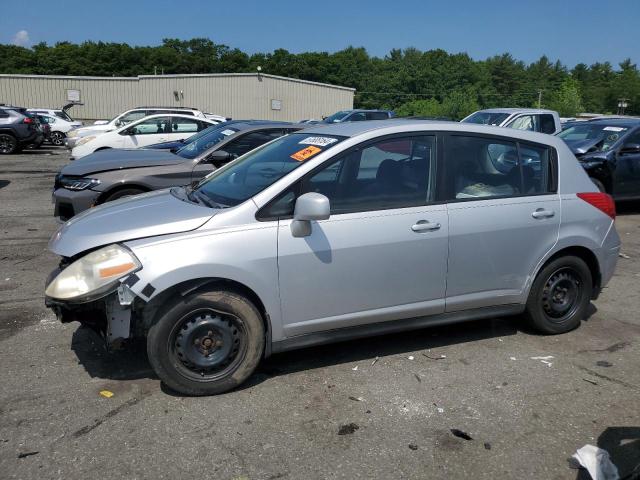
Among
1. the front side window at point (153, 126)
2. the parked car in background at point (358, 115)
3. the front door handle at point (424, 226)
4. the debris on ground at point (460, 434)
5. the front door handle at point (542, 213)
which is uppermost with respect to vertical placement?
the parked car in background at point (358, 115)

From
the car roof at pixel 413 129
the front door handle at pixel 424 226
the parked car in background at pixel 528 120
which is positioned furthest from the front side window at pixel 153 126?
the front door handle at pixel 424 226

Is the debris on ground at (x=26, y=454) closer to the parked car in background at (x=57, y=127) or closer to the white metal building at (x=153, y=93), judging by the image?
the parked car in background at (x=57, y=127)

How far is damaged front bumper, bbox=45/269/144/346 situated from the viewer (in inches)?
135

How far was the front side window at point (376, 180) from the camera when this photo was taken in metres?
3.90

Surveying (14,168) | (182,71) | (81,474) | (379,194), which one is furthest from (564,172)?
(182,71)

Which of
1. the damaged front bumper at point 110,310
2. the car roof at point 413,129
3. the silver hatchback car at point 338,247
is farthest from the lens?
the car roof at point 413,129

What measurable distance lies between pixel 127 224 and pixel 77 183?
4036 mm

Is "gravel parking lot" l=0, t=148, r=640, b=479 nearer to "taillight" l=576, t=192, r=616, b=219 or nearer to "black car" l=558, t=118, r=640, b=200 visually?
"taillight" l=576, t=192, r=616, b=219

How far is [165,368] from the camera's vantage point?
11.7 ft

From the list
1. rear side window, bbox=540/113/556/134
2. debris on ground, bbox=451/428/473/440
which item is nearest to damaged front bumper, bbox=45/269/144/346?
debris on ground, bbox=451/428/473/440

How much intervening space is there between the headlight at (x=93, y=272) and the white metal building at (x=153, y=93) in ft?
128

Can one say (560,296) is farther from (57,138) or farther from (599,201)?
(57,138)

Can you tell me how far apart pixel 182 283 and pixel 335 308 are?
40.9 inches

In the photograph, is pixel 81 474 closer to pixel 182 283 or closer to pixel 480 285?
pixel 182 283
